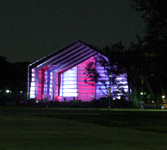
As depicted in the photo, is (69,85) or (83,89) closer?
(83,89)

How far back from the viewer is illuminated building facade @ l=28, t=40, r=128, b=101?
8144 centimetres

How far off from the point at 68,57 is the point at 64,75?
8541mm

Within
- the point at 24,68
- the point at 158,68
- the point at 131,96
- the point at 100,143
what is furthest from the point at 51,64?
the point at 100,143

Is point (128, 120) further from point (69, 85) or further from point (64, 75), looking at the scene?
point (64, 75)

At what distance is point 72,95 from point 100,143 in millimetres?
79110

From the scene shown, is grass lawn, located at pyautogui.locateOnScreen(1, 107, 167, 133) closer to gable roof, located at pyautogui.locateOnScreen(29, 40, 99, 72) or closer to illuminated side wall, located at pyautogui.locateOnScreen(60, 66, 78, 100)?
gable roof, located at pyautogui.locateOnScreen(29, 40, 99, 72)

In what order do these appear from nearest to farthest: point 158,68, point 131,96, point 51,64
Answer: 1. point 158,68
2. point 131,96
3. point 51,64

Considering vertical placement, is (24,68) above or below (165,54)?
above

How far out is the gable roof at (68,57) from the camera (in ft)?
268

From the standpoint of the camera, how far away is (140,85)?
66.4 m

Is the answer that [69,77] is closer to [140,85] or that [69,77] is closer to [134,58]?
[140,85]

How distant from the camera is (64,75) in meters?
91.6

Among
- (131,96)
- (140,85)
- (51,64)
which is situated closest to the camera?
(140,85)

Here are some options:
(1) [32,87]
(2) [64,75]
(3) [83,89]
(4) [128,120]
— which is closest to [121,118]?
(4) [128,120]
